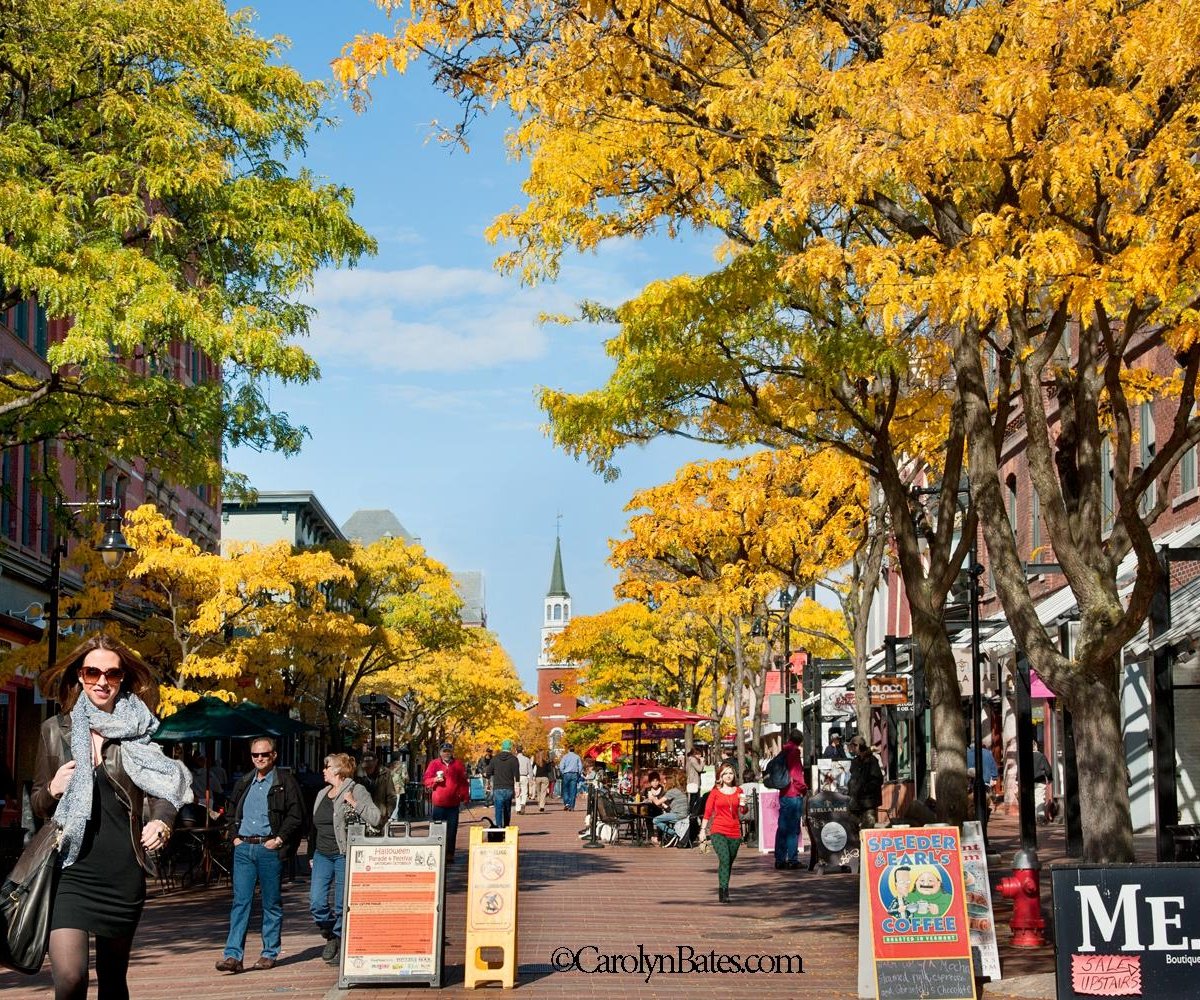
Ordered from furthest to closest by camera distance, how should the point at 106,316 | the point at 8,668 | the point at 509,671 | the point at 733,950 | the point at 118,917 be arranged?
the point at 509,671 → the point at 8,668 → the point at 106,316 → the point at 733,950 → the point at 118,917

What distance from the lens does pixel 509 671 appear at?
97625 millimetres

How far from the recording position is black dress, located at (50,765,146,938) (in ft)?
21.5

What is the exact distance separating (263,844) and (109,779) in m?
6.72

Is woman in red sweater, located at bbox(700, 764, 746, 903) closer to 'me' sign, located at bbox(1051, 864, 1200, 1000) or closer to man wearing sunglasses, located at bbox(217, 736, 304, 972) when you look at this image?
man wearing sunglasses, located at bbox(217, 736, 304, 972)

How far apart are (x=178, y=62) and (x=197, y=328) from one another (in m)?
3.42

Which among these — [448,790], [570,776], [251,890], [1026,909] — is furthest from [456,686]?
[1026,909]

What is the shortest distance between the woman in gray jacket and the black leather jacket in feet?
21.0

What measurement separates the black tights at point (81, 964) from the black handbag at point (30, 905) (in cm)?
11

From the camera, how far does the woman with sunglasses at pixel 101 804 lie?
655 cm

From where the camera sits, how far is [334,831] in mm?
13484

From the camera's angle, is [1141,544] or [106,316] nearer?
[1141,544]

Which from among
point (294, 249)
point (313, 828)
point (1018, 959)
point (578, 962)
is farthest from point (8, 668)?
point (1018, 959)

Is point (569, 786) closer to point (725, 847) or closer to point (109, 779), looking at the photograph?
point (725, 847)

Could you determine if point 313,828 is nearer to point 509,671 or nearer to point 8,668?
point 8,668
